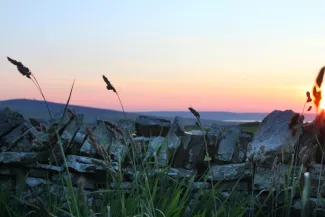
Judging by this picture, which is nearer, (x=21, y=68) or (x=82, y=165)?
(x=21, y=68)

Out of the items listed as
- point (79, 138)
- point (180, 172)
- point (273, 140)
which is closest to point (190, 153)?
point (180, 172)

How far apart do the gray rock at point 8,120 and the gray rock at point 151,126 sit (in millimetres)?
1635

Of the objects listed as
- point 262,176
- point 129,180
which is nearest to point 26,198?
point 129,180

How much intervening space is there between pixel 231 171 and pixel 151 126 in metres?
1.19

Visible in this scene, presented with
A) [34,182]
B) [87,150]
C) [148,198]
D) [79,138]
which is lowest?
[34,182]

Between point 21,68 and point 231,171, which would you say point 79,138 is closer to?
point 231,171

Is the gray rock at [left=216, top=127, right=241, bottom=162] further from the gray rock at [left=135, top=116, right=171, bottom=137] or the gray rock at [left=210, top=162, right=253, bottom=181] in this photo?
the gray rock at [left=135, top=116, right=171, bottom=137]

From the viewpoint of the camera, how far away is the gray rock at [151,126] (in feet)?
18.6

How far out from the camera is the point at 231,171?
520 centimetres

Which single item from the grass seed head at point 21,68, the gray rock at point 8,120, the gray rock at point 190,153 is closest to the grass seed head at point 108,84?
the grass seed head at point 21,68

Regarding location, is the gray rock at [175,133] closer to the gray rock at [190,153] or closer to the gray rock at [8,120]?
the gray rock at [190,153]

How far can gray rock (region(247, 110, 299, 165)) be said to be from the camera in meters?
4.85

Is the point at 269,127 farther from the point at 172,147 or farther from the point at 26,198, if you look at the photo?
the point at 26,198

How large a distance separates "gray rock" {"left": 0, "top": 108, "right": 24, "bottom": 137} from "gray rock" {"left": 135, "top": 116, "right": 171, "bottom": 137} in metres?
1.64
